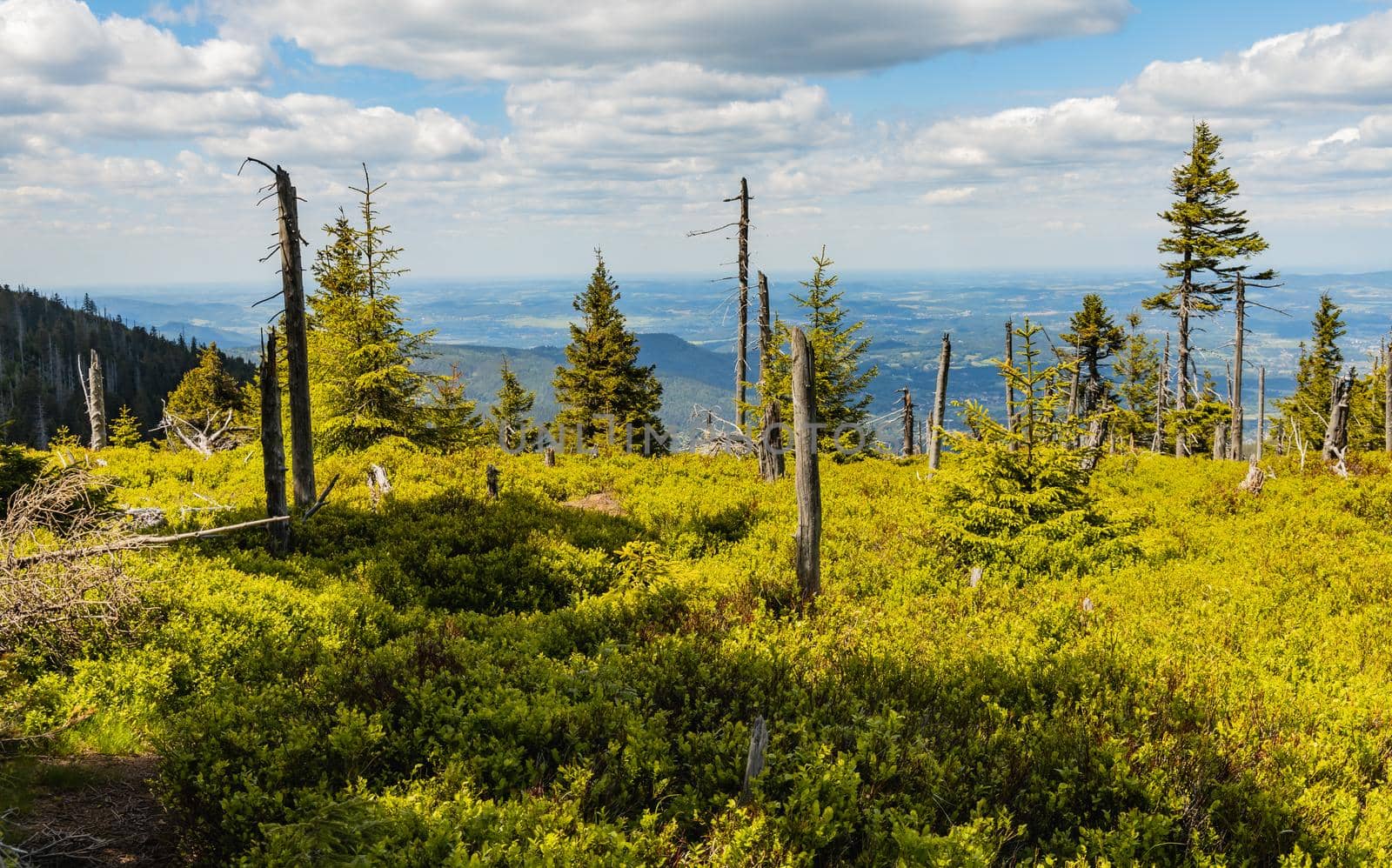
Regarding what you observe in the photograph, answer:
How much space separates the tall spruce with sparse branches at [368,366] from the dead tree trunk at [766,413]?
10.4 meters

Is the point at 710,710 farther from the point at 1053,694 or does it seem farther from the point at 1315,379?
the point at 1315,379

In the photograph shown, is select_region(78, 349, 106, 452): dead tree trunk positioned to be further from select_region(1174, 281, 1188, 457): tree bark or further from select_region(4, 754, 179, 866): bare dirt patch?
select_region(1174, 281, 1188, 457): tree bark

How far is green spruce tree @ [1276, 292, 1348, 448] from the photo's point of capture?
44.4m

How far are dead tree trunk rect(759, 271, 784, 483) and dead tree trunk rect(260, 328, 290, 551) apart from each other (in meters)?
9.25

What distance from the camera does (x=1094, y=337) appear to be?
4281 cm

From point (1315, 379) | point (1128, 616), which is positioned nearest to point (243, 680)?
point (1128, 616)

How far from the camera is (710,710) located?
691 centimetres

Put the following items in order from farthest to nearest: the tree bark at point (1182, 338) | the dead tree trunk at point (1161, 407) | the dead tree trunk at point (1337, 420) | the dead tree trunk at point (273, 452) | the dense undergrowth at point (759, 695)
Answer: the dead tree trunk at point (1161, 407) → the tree bark at point (1182, 338) → the dead tree trunk at point (1337, 420) → the dead tree trunk at point (273, 452) → the dense undergrowth at point (759, 695)

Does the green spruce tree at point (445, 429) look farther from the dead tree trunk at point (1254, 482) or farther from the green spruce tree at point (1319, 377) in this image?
the green spruce tree at point (1319, 377)

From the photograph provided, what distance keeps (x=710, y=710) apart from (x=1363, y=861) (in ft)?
15.9

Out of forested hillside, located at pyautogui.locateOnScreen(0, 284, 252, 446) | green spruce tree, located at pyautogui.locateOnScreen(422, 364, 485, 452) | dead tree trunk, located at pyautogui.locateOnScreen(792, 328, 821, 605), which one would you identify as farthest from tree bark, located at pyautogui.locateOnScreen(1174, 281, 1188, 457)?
forested hillside, located at pyautogui.locateOnScreen(0, 284, 252, 446)

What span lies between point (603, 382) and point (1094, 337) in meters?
29.1

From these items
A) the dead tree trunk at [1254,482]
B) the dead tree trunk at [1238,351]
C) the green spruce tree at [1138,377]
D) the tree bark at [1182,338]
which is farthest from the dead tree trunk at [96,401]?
the green spruce tree at [1138,377]

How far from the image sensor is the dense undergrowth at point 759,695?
5.17 metres
